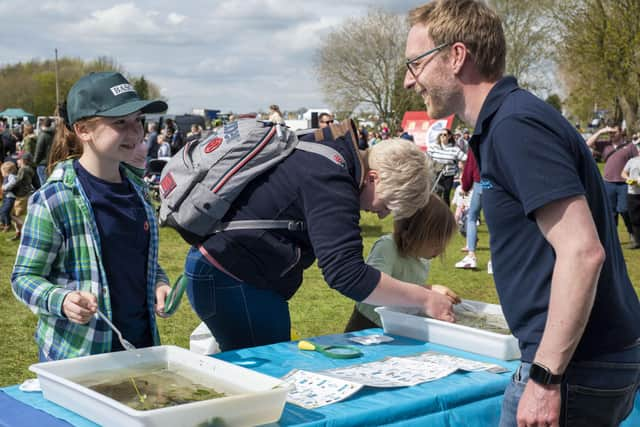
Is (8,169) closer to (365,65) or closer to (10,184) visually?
(10,184)

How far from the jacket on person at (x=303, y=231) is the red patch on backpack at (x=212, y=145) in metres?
0.17

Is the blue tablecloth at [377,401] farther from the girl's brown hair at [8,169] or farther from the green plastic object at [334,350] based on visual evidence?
the girl's brown hair at [8,169]

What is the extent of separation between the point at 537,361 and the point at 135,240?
1.23 metres

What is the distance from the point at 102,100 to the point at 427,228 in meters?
1.32

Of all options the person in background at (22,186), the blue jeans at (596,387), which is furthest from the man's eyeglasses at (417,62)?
the person in background at (22,186)

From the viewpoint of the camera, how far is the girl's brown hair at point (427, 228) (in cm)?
273

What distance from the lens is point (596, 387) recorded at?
56.1 inches

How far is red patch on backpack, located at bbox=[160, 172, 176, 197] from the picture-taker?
2.30m

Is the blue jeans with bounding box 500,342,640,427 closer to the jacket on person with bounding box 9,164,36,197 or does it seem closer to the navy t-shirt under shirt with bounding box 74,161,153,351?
the navy t-shirt under shirt with bounding box 74,161,153,351

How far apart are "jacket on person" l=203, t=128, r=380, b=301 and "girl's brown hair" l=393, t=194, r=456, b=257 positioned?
1.93ft

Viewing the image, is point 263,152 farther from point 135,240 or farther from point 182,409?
point 182,409

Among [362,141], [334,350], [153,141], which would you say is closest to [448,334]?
[334,350]

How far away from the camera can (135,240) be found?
6.95ft

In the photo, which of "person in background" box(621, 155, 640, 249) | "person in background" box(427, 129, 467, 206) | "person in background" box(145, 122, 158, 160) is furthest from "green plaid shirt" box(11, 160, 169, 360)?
"person in background" box(145, 122, 158, 160)
